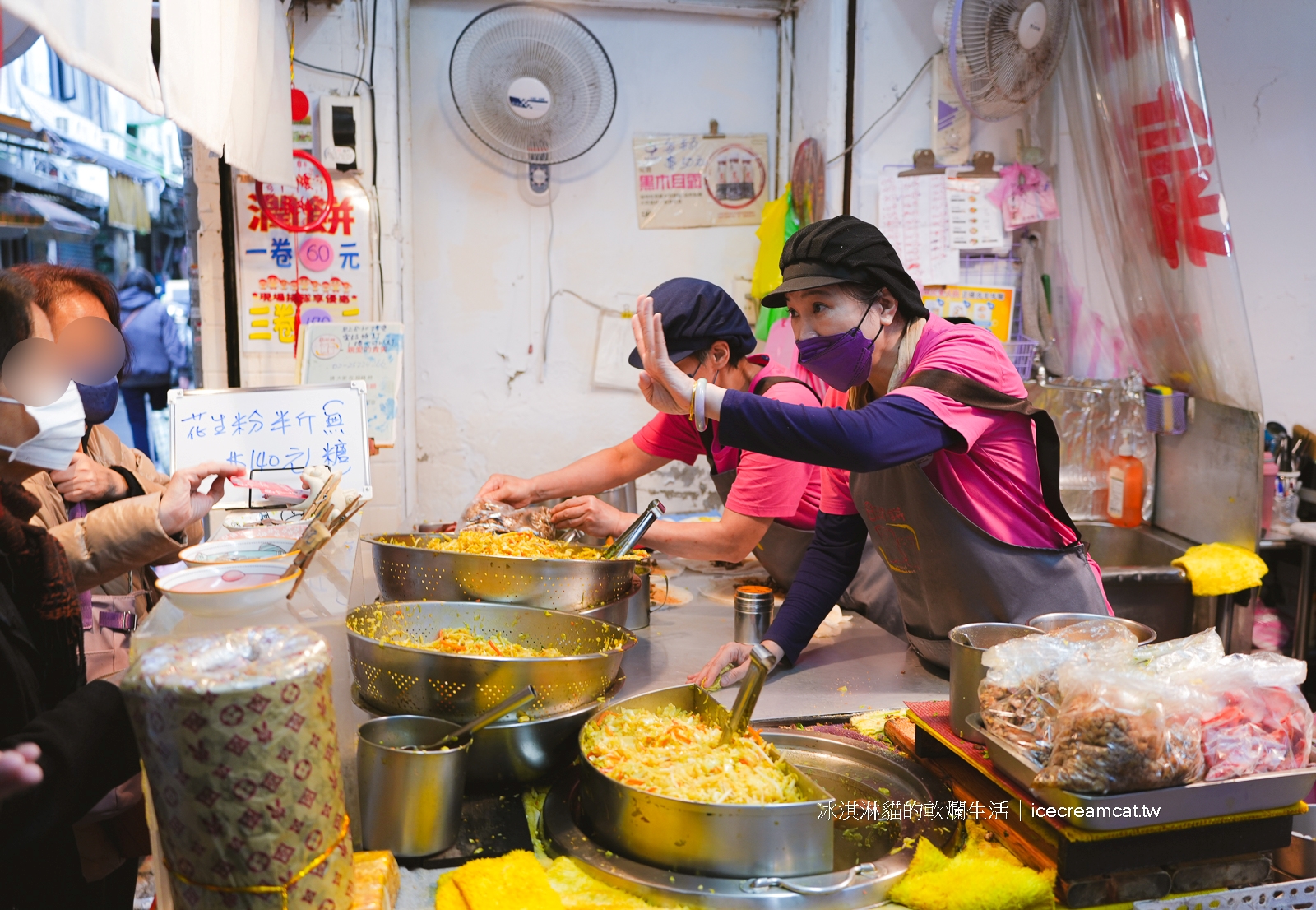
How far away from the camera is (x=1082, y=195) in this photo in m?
4.15

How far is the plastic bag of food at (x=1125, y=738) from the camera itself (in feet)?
4.17

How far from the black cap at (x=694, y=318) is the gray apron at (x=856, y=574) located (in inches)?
12.3

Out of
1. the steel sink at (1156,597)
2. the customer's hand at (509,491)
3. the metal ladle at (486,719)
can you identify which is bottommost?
the steel sink at (1156,597)

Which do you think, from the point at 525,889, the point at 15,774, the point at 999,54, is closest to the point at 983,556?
the point at 525,889

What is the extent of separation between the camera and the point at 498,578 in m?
2.20

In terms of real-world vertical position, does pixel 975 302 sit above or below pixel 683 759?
above

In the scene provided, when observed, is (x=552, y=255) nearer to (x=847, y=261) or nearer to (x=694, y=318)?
(x=694, y=318)

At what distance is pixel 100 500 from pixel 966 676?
2.38m

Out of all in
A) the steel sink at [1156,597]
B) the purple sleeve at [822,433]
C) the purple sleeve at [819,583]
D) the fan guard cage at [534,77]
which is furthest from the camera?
the fan guard cage at [534,77]

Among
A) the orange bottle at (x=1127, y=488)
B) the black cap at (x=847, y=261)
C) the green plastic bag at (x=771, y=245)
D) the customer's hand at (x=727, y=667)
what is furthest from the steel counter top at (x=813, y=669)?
the green plastic bag at (x=771, y=245)

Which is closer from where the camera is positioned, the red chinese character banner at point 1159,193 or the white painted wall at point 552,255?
the red chinese character banner at point 1159,193

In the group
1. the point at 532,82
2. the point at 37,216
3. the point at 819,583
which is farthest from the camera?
the point at 37,216

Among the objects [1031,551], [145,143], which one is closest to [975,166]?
[1031,551]

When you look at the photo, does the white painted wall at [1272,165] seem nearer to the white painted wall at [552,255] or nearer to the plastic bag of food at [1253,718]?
the white painted wall at [552,255]
